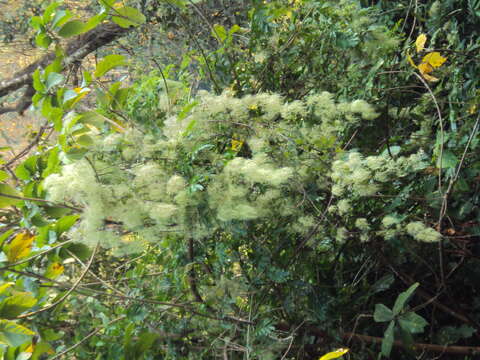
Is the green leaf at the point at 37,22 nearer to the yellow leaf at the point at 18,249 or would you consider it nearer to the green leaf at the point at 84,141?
the green leaf at the point at 84,141

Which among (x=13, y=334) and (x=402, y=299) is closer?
(x=13, y=334)

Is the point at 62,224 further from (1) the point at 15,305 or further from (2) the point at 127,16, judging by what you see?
(2) the point at 127,16

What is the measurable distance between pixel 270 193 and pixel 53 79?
16.3 inches

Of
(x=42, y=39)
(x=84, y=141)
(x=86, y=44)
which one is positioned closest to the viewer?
(x=84, y=141)

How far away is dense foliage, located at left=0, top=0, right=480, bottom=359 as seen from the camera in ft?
2.83

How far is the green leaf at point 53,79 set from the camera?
0.85 metres

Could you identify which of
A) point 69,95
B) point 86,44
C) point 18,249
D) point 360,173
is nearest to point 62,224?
point 18,249

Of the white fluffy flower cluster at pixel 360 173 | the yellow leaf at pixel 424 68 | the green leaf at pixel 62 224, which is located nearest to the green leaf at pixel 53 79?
the green leaf at pixel 62 224

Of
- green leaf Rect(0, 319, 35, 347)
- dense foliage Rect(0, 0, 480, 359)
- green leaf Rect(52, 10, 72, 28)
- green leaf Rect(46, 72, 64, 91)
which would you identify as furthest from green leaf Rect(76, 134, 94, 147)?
green leaf Rect(0, 319, 35, 347)

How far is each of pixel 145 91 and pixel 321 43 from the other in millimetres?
418

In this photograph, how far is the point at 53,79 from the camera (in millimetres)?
856

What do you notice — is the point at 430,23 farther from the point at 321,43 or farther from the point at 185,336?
the point at 185,336

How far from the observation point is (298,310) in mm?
1068

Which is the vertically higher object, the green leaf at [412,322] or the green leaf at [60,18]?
the green leaf at [60,18]
